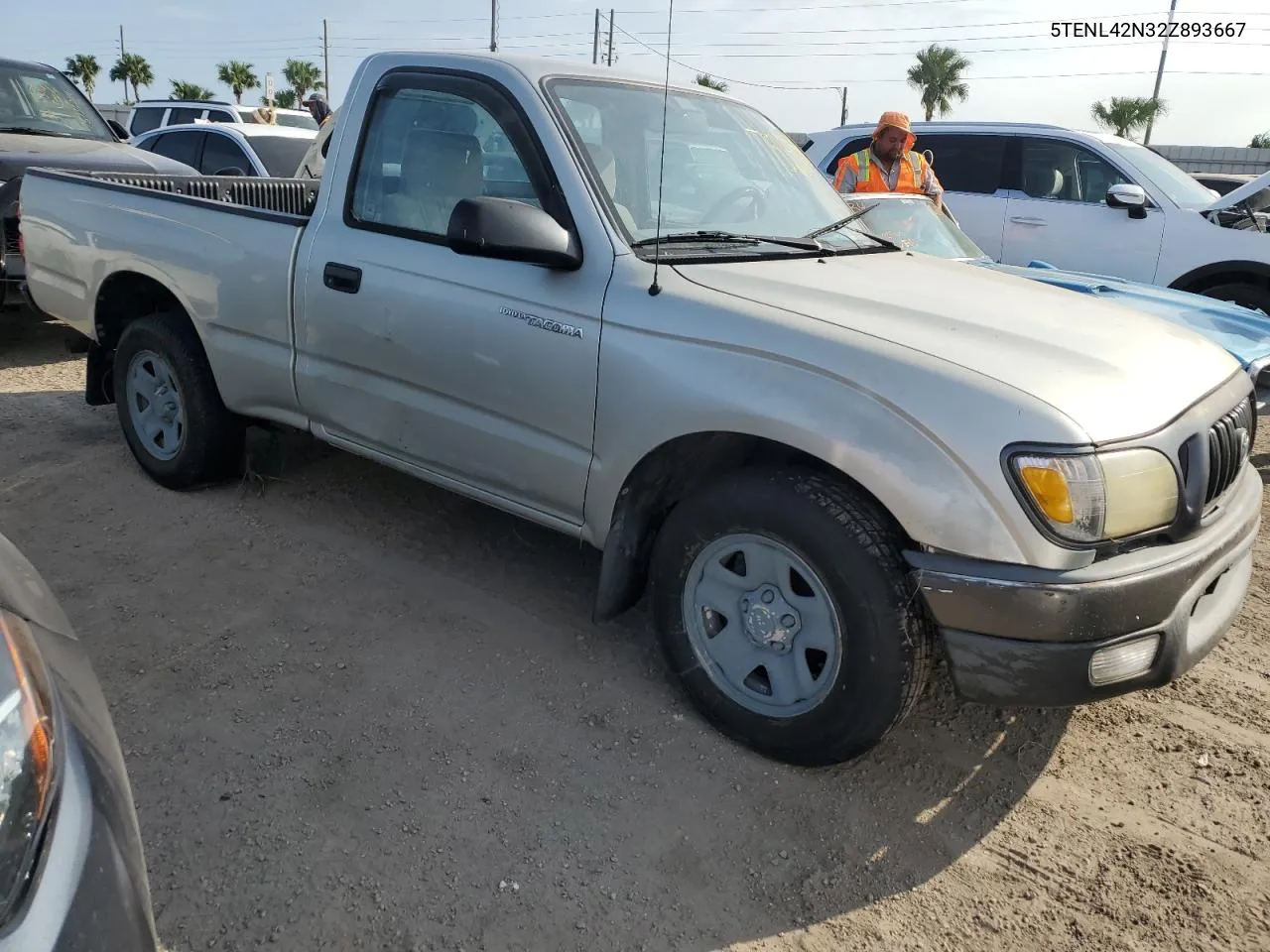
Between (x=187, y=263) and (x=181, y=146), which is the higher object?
(x=181, y=146)

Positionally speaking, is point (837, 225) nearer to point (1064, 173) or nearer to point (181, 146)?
point (1064, 173)

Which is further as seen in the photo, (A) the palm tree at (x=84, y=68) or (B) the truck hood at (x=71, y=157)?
(A) the palm tree at (x=84, y=68)

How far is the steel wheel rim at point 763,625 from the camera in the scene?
269 cm

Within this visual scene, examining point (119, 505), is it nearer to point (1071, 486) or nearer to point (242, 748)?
point (242, 748)

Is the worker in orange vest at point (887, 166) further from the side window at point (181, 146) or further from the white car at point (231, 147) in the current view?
the side window at point (181, 146)

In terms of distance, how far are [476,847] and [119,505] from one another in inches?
111

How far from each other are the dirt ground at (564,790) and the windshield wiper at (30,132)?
5780mm

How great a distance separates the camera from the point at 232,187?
5.55m

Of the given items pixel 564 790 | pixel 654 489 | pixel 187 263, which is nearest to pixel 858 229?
pixel 654 489

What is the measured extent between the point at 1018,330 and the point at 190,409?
3.39 m

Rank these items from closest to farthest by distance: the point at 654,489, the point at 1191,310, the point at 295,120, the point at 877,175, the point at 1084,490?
the point at 1084,490
the point at 654,489
the point at 1191,310
the point at 877,175
the point at 295,120

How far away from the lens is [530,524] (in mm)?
4430

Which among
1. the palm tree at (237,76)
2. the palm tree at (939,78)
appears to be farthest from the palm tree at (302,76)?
the palm tree at (939,78)

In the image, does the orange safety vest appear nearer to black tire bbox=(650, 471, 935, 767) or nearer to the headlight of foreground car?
black tire bbox=(650, 471, 935, 767)
